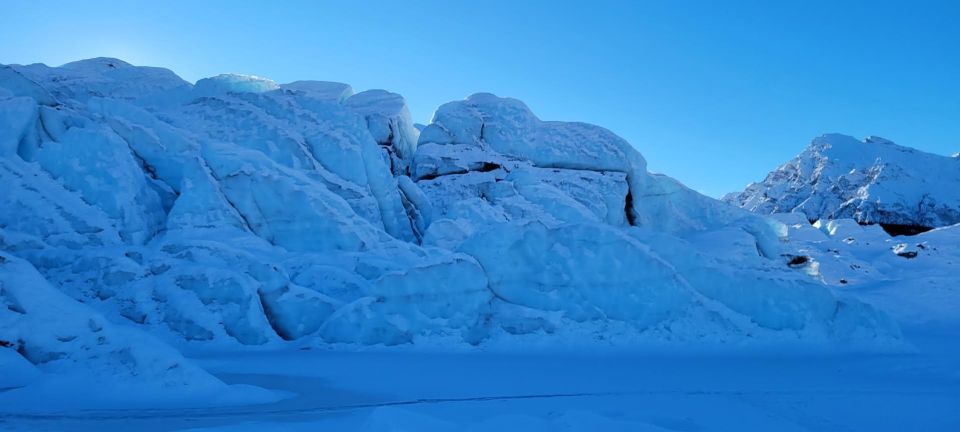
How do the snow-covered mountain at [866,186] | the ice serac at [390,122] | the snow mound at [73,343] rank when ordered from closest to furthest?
1. the snow mound at [73,343]
2. the ice serac at [390,122]
3. the snow-covered mountain at [866,186]

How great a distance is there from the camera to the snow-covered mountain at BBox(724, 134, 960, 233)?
5434 centimetres

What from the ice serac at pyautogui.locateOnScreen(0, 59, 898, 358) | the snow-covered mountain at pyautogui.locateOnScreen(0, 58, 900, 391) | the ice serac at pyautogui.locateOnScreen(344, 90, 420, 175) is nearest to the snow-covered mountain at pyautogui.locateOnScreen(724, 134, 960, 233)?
the ice serac at pyautogui.locateOnScreen(0, 59, 898, 358)

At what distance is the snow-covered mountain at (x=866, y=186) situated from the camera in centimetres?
5434

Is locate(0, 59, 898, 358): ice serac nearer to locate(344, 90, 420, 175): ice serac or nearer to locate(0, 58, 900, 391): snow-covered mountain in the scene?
locate(0, 58, 900, 391): snow-covered mountain

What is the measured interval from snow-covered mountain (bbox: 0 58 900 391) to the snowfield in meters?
0.04

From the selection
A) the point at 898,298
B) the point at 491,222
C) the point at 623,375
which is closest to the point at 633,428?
the point at 623,375

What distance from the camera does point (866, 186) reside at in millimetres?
57750

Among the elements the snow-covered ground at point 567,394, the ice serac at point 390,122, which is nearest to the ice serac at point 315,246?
the snow-covered ground at point 567,394

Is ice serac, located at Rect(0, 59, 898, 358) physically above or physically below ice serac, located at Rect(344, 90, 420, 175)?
below

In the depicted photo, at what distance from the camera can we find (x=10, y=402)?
518cm

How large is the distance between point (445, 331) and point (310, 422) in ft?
16.1

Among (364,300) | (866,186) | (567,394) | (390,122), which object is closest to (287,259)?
(364,300)

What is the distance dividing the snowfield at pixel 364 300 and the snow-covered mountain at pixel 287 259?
0.15ft

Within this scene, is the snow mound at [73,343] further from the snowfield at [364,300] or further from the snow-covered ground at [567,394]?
the snow-covered ground at [567,394]
